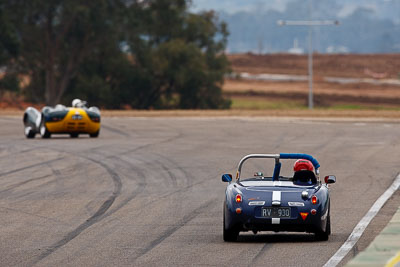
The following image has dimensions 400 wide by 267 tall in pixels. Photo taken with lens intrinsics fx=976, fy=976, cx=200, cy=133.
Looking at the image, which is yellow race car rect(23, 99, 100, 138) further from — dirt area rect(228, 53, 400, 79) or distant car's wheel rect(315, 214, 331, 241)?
dirt area rect(228, 53, 400, 79)

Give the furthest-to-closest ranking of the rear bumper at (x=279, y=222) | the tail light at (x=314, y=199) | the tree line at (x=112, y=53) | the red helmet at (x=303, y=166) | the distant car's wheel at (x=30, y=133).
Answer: the tree line at (x=112, y=53)
the distant car's wheel at (x=30, y=133)
the red helmet at (x=303, y=166)
the tail light at (x=314, y=199)
the rear bumper at (x=279, y=222)

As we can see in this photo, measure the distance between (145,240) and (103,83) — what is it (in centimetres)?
6352

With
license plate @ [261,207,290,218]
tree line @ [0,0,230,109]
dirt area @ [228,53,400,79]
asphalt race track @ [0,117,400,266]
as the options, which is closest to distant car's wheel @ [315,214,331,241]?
asphalt race track @ [0,117,400,266]

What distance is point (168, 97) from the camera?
79.1 m

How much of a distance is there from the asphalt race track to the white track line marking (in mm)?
120

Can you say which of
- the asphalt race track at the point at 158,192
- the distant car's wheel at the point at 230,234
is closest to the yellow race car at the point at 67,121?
the asphalt race track at the point at 158,192

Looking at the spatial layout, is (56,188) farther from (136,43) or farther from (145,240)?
(136,43)

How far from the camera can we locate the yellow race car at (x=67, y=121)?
33.7 m

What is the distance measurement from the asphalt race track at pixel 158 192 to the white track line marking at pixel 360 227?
0.39ft

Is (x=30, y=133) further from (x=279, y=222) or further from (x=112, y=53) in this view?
(x=112, y=53)

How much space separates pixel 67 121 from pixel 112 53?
43775mm

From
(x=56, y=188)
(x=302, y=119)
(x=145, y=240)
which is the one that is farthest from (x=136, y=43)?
(x=145, y=240)

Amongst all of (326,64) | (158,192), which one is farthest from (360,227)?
(326,64)

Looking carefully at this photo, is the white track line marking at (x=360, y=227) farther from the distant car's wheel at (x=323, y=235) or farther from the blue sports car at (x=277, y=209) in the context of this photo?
the blue sports car at (x=277, y=209)
